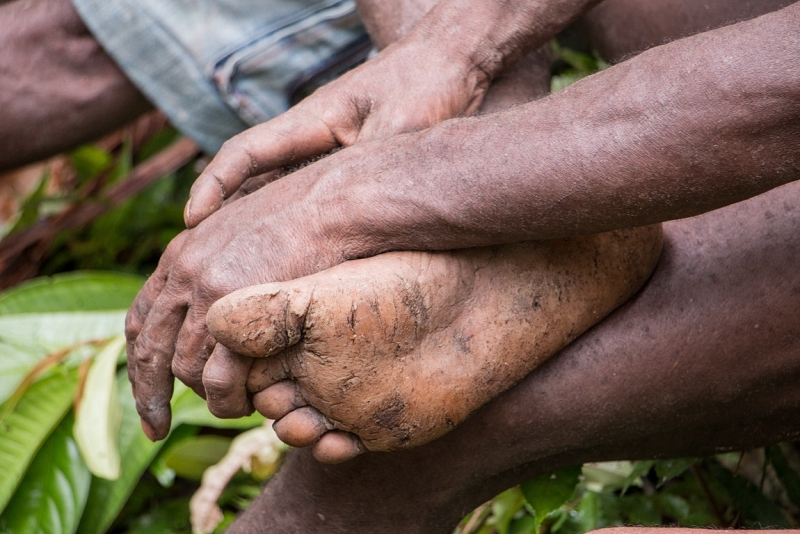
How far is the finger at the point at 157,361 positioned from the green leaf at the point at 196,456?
79cm

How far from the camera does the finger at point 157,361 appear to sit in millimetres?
995

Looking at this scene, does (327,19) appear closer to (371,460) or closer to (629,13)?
(629,13)

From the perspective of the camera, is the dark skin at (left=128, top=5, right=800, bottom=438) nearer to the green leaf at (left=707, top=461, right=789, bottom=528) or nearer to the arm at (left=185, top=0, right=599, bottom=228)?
the arm at (left=185, top=0, right=599, bottom=228)

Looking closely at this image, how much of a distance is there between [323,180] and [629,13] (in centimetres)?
66

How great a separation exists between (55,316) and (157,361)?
0.91 meters

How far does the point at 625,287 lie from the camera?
3.32 feet

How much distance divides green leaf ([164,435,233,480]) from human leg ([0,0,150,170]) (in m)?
0.72

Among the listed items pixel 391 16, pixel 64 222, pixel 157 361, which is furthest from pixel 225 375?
pixel 64 222

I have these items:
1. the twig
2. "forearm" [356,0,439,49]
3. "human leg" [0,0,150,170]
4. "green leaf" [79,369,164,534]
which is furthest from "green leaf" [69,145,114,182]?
"forearm" [356,0,439,49]

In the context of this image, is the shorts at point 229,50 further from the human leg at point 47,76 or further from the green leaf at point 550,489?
the green leaf at point 550,489

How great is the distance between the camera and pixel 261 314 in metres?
0.84

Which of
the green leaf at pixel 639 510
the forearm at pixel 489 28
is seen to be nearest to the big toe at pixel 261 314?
the forearm at pixel 489 28

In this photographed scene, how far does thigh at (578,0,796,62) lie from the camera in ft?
4.14

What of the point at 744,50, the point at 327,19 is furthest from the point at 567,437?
the point at 327,19
